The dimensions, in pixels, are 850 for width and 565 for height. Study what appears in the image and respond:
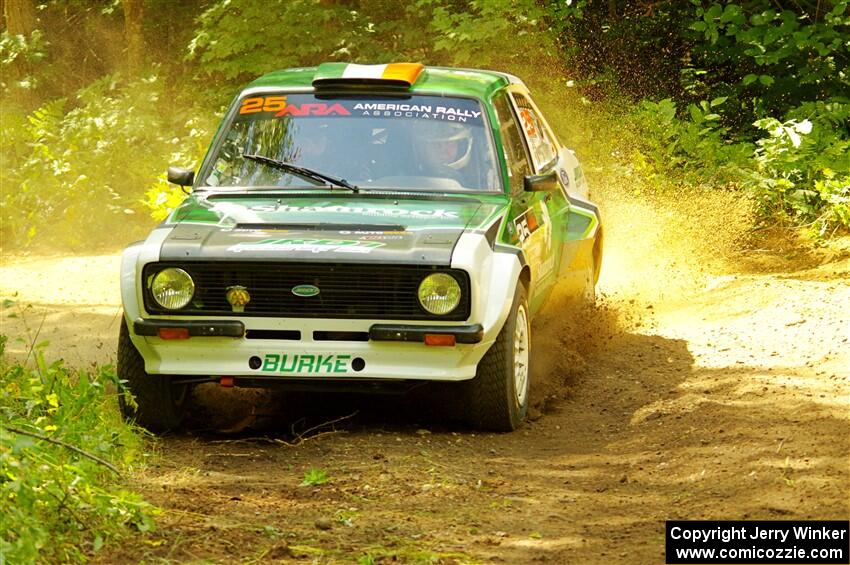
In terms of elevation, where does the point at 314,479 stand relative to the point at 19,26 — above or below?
above

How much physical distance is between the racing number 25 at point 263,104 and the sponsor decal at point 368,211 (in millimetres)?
966

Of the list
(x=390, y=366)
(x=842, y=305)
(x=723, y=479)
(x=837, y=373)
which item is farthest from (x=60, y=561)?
(x=842, y=305)

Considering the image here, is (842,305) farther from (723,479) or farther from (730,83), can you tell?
(730,83)

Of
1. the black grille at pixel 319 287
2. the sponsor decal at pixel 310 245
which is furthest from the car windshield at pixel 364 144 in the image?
the black grille at pixel 319 287

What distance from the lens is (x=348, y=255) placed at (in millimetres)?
6266

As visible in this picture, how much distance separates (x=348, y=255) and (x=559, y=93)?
9522 millimetres

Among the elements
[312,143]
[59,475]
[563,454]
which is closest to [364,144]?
[312,143]

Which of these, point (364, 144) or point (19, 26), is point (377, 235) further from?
point (19, 26)

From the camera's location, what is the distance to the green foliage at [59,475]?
4.26 m

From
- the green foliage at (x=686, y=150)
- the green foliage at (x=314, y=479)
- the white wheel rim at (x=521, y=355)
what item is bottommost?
the green foliage at (x=686, y=150)

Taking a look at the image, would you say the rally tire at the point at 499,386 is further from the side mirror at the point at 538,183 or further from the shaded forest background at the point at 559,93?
the shaded forest background at the point at 559,93

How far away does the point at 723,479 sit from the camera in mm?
5625

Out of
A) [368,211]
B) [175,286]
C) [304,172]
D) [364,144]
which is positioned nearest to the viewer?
[175,286]

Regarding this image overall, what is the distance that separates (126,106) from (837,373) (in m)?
12.2
